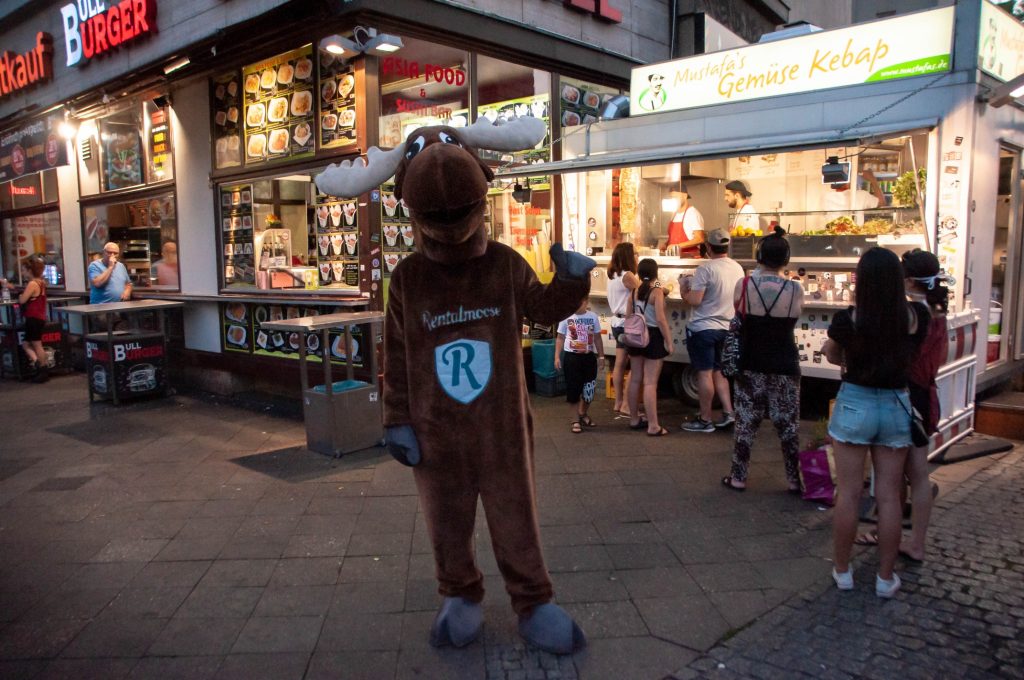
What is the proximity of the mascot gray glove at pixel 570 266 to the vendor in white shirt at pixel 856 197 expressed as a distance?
18.8 ft

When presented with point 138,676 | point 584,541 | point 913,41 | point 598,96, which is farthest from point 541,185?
point 138,676

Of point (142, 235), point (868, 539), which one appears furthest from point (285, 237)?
point (868, 539)

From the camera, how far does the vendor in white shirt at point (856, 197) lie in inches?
324

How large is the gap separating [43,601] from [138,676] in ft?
3.89

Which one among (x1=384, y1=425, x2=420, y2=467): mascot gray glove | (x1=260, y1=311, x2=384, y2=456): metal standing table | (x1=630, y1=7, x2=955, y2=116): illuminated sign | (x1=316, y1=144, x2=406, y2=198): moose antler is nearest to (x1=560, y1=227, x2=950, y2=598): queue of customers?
(x1=384, y1=425, x2=420, y2=467): mascot gray glove

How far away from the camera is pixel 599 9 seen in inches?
407

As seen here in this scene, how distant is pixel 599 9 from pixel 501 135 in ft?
25.6

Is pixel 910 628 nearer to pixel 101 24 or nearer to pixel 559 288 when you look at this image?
pixel 559 288

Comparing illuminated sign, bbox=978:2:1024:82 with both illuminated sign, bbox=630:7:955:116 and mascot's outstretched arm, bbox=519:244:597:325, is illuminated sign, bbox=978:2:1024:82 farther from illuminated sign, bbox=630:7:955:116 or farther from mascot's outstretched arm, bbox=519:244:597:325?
mascot's outstretched arm, bbox=519:244:597:325

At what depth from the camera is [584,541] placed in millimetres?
4703

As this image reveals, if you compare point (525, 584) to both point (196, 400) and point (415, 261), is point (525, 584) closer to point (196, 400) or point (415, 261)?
point (415, 261)

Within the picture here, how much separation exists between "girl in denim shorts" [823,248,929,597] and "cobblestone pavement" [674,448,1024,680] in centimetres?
22

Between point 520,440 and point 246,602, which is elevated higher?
point 520,440

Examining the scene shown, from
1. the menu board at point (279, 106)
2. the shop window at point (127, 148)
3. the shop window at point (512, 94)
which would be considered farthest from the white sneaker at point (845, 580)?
the shop window at point (127, 148)
